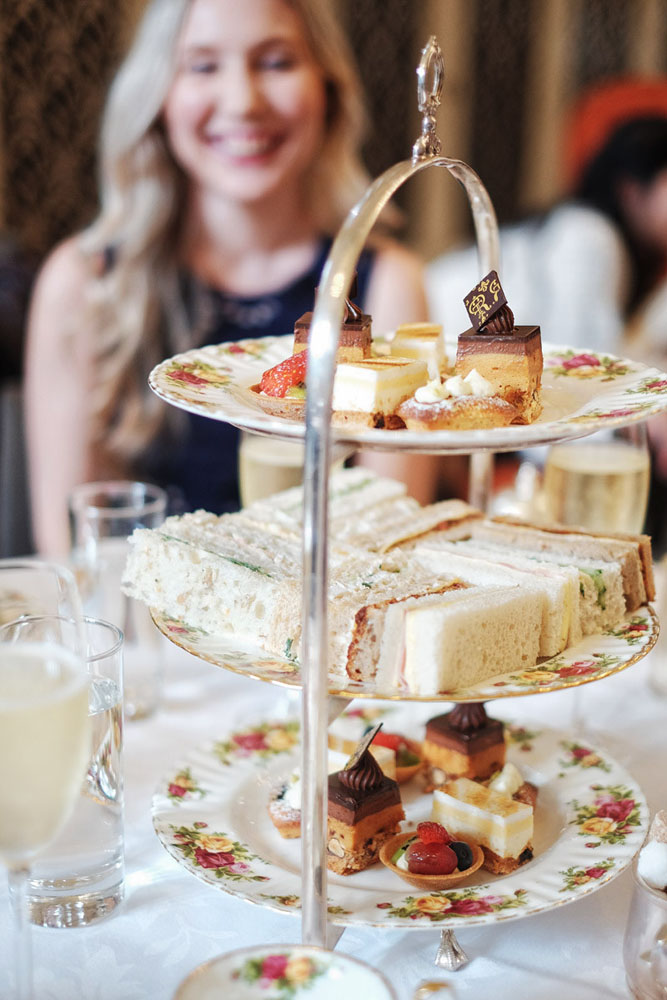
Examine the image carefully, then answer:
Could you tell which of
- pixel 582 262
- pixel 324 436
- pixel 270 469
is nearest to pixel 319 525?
pixel 324 436

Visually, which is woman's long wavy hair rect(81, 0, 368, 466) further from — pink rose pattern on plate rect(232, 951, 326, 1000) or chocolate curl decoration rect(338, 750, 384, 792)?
pink rose pattern on plate rect(232, 951, 326, 1000)

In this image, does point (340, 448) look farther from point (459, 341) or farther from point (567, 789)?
point (567, 789)

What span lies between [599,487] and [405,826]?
624 millimetres

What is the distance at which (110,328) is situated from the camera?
2967 millimetres

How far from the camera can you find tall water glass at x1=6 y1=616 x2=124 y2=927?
3.66ft

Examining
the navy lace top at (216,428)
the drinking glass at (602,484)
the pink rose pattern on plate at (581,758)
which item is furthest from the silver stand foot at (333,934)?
the navy lace top at (216,428)

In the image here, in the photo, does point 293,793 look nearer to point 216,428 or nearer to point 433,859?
point 433,859

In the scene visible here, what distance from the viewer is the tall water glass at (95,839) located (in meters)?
1.12

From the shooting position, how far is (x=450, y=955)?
3.49 feet

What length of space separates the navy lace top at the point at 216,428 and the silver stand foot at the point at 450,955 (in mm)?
2006

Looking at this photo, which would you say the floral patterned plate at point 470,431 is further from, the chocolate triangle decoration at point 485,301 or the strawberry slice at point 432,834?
the strawberry slice at point 432,834

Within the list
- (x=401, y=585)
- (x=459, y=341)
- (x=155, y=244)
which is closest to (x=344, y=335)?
(x=459, y=341)

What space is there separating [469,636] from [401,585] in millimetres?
135

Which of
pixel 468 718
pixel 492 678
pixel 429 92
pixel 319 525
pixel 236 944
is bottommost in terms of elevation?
pixel 236 944
